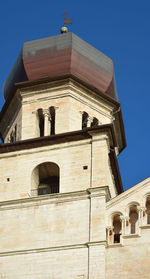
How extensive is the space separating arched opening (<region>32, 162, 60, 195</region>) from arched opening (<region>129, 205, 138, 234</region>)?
2741 mm

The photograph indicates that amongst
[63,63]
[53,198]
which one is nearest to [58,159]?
[53,198]

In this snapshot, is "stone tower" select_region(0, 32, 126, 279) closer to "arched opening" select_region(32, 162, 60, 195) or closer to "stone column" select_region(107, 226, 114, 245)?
"arched opening" select_region(32, 162, 60, 195)

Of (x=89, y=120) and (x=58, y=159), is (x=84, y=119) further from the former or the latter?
(x=58, y=159)

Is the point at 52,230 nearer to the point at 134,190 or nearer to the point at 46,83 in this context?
the point at 134,190

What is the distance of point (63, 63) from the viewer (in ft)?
89.8

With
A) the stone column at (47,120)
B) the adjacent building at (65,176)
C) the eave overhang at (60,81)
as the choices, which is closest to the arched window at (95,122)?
the adjacent building at (65,176)

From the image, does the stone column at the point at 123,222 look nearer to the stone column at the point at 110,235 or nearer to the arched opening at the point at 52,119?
the stone column at the point at 110,235

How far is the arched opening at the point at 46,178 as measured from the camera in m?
24.8

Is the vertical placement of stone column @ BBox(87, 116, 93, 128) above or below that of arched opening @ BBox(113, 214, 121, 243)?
above

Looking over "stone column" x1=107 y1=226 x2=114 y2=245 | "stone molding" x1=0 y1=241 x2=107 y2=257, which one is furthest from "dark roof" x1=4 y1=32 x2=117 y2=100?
"stone molding" x1=0 y1=241 x2=107 y2=257

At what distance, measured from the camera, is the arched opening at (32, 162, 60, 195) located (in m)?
24.8

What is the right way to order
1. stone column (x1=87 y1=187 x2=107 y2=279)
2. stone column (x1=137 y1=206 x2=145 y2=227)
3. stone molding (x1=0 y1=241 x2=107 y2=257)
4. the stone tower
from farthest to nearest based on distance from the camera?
stone column (x1=137 y1=206 x2=145 y2=227) < the stone tower < stone molding (x1=0 y1=241 x2=107 y2=257) < stone column (x1=87 y1=187 x2=107 y2=279)

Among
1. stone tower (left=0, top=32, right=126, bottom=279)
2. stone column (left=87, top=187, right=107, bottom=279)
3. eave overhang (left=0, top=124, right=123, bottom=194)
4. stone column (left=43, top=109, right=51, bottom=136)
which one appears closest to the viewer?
stone column (left=87, top=187, right=107, bottom=279)

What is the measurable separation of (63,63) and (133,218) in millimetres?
6409
